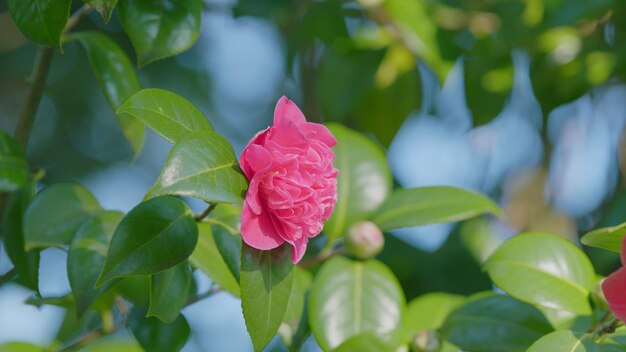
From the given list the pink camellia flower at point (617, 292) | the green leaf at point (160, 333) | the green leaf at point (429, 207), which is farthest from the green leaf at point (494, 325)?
the green leaf at point (160, 333)

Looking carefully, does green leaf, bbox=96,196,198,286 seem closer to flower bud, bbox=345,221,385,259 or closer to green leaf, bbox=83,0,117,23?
green leaf, bbox=83,0,117,23

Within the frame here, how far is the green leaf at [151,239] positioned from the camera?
831 millimetres

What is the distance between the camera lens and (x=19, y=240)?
41.6 inches

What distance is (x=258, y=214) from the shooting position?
826mm

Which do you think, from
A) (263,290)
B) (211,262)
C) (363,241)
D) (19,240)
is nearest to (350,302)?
(363,241)

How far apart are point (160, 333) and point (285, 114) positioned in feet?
1.25

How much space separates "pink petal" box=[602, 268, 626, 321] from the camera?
0.85 m

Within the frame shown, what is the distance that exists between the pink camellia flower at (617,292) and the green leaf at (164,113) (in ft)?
1.37

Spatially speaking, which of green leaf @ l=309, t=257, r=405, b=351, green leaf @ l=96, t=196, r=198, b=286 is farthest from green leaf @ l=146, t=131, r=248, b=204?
green leaf @ l=309, t=257, r=405, b=351

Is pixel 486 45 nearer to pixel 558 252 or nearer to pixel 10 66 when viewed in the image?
pixel 558 252

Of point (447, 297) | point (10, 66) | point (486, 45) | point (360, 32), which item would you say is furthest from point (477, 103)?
point (10, 66)

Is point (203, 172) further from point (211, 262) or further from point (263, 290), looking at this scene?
point (211, 262)

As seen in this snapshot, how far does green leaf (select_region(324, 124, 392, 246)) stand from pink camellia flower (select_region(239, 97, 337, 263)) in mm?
365

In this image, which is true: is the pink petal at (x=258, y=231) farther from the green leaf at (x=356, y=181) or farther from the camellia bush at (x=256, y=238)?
the green leaf at (x=356, y=181)
